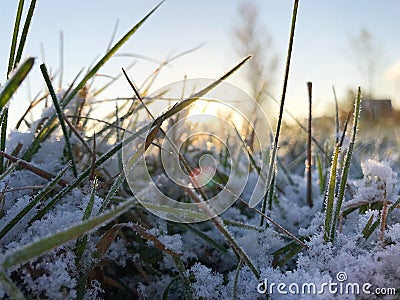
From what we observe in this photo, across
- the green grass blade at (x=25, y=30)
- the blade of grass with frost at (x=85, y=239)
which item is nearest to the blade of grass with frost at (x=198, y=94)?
the blade of grass with frost at (x=85, y=239)

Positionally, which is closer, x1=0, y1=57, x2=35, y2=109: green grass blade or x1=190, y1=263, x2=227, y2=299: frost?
x1=0, y1=57, x2=35, y2=109: green grass blade

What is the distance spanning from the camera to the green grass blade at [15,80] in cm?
38

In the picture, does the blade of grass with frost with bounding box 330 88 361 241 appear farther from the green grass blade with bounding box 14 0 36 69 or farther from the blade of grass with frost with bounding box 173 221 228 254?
the green grass blade with bounding box 14 0 36 69

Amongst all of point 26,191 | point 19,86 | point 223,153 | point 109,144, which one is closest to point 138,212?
point 26,191

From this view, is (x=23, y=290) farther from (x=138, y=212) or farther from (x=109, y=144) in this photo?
(x=109, y=144)

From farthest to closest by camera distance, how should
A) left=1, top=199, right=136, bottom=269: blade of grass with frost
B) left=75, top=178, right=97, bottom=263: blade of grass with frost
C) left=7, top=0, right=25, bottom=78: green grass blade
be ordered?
left=7, top=0, right=25, bottom=78: green grass blade → left=75, top=178, right=97, bottom=263: blade of grass with frost → left=1, top=199, right=136, bottom=269: blade of grass with frost

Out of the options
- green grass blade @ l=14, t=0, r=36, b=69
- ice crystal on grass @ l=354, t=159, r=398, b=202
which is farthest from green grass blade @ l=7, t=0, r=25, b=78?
ice crystal on grass @ l=354, t=159, r=398, b=202

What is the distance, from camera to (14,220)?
538mm

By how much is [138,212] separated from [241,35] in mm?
10911

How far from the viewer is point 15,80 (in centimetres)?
40

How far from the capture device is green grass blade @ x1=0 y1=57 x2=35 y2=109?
0.38m

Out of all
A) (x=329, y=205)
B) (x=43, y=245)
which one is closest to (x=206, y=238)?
(x=329, y=205)

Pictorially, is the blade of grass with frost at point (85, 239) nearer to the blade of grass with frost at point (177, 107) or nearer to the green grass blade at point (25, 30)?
the blade of grass with frost at point (177, 107)

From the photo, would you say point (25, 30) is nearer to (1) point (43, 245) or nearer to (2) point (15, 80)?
(2) point (15, 80)
